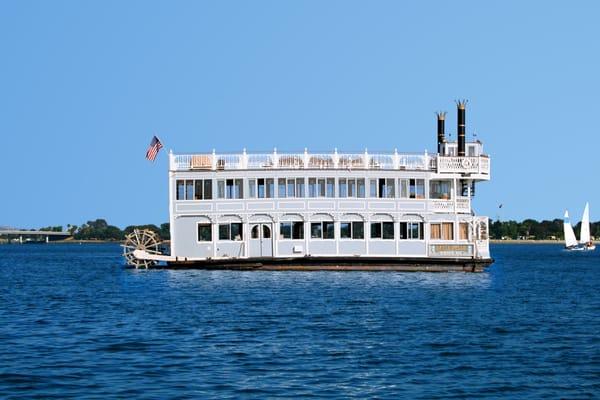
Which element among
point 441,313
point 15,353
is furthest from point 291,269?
point 15,353

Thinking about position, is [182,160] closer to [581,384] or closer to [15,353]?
[15,353]

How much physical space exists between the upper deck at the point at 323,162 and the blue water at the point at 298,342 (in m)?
10.8

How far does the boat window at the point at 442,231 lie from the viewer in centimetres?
5550

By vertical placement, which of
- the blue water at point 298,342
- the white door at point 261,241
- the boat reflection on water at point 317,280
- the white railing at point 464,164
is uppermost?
the white railing at point 464,164

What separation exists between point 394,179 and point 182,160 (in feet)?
37.4

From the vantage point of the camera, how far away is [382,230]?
55281mm

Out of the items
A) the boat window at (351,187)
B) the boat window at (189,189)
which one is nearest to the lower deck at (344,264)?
the boat window at (189,189)

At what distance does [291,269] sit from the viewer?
54.3m

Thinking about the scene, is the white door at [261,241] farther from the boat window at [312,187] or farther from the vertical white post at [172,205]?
the vertical white post at [172,205]

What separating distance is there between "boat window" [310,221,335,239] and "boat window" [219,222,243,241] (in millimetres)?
3862

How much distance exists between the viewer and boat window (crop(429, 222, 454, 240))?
55500 mm

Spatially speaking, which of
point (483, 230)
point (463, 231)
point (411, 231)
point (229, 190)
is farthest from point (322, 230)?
point (483, 230)

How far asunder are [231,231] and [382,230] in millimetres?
8031

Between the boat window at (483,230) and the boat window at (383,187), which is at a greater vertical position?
the boat window at (383,187)
